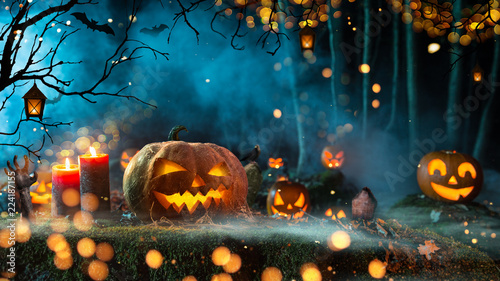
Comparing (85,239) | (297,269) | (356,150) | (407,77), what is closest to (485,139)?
(407,77)

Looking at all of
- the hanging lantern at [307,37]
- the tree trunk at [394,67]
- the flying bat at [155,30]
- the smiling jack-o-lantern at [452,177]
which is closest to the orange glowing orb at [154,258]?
the hanging lantern at [307,37]

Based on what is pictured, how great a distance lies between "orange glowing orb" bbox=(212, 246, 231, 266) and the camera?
2488 millimetres

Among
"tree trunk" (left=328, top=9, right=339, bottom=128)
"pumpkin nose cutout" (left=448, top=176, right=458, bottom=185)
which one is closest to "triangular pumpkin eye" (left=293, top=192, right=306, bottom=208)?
"pumpkin nose cutout" (left=448, top=176, right=458, bottom=185)

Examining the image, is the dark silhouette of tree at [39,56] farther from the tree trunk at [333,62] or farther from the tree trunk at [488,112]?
the tree trunk at [488,112]

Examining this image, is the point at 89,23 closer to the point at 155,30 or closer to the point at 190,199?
the point at 190,199

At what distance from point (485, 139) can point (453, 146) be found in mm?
521

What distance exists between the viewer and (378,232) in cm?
277

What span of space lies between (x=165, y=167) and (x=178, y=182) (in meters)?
0.15

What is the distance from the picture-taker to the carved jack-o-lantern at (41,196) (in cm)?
361

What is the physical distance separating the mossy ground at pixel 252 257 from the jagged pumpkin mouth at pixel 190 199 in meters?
0.39

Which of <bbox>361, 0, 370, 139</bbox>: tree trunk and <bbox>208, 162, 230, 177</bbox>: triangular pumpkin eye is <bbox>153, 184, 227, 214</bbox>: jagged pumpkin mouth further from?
<bbox>361, 0, 370, 139</bbox>: tree trunk

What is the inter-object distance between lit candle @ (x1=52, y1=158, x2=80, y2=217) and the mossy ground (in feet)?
1.41

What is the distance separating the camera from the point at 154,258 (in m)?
2.48

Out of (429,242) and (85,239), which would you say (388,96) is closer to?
(429,242)
